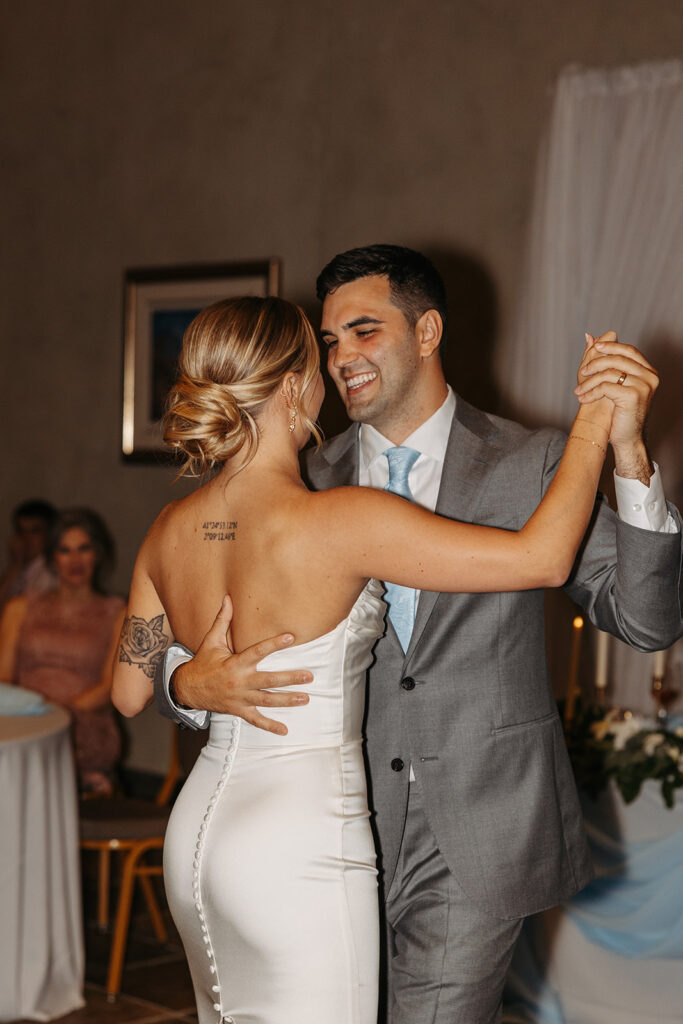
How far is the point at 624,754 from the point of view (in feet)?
11.5

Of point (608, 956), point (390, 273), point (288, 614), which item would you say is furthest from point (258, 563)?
point (608, 956)

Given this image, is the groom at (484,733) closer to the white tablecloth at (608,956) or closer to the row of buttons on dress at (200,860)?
the row of buttons on dress at (200,860)

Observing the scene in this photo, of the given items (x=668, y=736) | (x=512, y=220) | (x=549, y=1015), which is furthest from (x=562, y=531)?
(x=512, y=220)

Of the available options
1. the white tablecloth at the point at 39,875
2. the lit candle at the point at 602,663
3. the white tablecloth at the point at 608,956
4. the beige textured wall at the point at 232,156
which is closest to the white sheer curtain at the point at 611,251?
the beige textured wall at the point at 232,156

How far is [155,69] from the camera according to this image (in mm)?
6113

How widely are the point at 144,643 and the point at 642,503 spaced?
0.90 m

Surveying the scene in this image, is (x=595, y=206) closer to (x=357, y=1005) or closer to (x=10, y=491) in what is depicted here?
(x=357, y=1005)

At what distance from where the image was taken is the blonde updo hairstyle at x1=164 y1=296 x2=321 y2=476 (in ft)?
6.22

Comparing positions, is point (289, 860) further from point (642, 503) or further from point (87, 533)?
point (87, 533)

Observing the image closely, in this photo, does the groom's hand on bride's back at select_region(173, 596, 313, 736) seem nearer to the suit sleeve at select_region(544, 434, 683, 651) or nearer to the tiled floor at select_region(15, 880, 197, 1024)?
the suit sleeve at select_region(544, 434, 683, 651)

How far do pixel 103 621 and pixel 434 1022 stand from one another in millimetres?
3054

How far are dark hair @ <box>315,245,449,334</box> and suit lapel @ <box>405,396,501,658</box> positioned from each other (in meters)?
0.28

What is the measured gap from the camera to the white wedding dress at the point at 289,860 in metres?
1.83

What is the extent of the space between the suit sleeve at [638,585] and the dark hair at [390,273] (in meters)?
0.62
